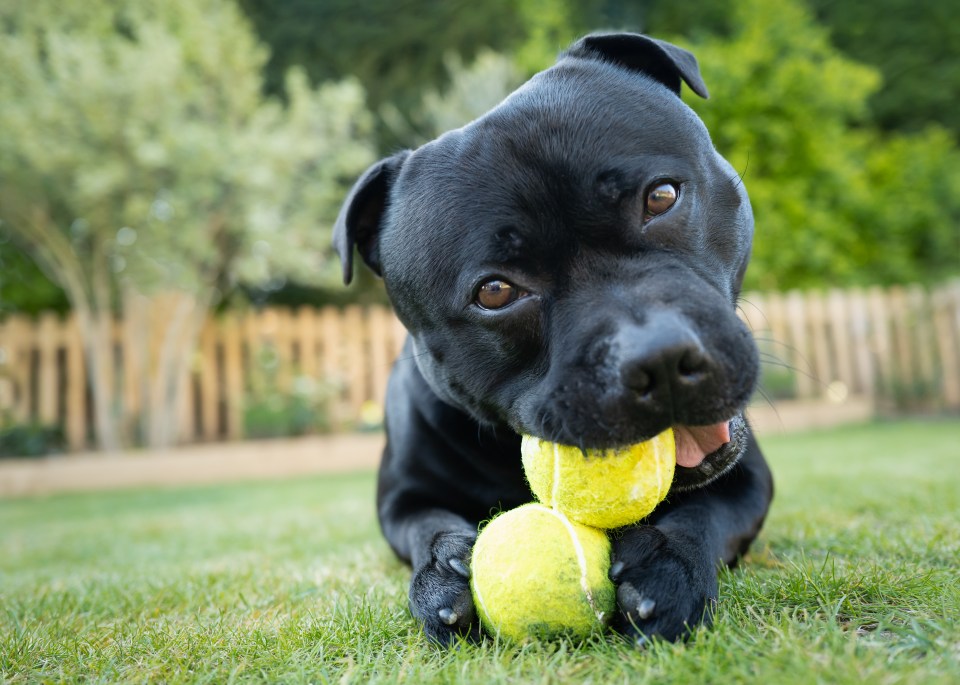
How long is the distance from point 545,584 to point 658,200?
1.00 m

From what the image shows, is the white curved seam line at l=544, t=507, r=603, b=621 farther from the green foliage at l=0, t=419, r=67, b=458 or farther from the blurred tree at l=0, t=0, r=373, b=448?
the green foliage at l=0, t=419, r=67, b=458

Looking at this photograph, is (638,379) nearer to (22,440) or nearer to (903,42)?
(22,440)

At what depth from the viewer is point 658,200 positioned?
6.23 feet

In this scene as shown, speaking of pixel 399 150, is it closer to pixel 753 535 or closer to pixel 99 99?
pixel 753 535

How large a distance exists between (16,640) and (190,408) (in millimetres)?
8402

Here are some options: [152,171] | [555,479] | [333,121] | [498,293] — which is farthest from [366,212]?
[333,121]

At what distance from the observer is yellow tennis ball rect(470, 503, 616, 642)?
4.96 ft

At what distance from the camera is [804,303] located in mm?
10055

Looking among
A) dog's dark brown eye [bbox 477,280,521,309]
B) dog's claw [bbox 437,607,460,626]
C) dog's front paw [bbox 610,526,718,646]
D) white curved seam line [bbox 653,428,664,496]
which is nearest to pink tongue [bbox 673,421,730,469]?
white curved seam line [bbox 653,428,664,496]

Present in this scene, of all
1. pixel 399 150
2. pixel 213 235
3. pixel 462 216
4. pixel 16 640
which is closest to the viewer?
pixel 16 640

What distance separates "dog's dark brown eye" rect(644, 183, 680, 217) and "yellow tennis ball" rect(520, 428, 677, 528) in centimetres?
57

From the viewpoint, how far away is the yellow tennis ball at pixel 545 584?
4.96ft

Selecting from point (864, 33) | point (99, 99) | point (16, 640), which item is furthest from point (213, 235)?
point (864, 33)

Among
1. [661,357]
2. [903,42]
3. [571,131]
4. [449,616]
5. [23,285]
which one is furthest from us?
[903,42]
